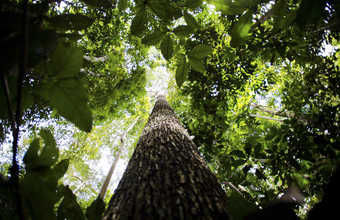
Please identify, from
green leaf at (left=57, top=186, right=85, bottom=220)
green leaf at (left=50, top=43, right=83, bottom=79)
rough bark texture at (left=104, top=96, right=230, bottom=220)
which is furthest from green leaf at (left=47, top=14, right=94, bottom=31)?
rough bark texture at (left=104, top=96, right=230, bottom=220)

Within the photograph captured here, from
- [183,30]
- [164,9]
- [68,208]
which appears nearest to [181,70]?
[183,30]

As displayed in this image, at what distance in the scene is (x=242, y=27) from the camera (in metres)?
0.76

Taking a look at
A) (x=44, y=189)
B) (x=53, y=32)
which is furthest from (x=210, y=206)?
(x=53, y=32)

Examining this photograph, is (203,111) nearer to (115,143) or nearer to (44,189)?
(44,189)

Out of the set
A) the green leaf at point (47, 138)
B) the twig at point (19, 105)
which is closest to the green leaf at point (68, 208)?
the green leaf at point (47, 138)

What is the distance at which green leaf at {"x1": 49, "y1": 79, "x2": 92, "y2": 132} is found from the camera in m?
0.45

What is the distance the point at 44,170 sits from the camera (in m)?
0.55

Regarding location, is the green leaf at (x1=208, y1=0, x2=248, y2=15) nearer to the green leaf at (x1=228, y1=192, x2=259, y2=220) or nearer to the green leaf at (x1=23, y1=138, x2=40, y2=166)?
the green leaf at (x1=228, y1=192, x2=259, y2=220)

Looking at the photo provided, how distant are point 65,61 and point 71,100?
11cm

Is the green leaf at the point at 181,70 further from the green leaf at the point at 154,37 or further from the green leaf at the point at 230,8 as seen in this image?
the green leaf at the point at 230,8

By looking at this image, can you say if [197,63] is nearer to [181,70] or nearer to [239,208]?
[181,70]

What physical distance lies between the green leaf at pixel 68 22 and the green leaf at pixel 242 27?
0.69m

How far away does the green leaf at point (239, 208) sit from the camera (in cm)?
43

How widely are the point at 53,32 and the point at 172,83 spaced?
8.63 metres
